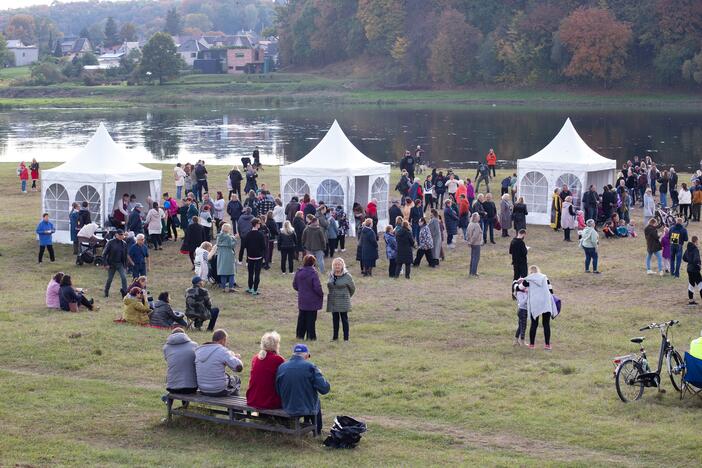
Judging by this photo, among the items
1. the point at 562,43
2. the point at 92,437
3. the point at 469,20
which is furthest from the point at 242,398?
the point at 469,20

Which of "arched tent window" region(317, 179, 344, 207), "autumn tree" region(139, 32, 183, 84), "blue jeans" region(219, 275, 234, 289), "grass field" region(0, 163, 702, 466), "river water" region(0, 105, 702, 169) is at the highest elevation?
"autumn tree" region(139, 32, 183, 84)

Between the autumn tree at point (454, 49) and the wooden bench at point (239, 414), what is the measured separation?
4252 inches

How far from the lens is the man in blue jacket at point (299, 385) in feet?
37.1

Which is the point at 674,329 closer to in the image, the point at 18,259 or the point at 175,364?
the point at 175,364

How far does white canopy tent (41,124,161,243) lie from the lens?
27.4 metres

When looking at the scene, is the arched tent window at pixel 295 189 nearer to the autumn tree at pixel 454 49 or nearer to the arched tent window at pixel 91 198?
the arched tent window at pixel 91 198

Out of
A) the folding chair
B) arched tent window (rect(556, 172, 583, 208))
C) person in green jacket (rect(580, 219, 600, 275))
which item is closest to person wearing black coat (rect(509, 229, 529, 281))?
person in green jacket (rect(580, 219, 600, 275))

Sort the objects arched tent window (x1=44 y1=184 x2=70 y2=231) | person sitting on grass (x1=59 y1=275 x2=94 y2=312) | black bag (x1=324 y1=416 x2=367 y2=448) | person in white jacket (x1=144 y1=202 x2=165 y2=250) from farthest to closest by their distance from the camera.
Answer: arched tent window (x1=44 y1=184 x2=70 y2=231) < person in white jacket (x1=144 y1=202 x2=165 y2=250) < person sitting on grass (x1=59 y1=275 x2=94 y2=312) < black bag (x1=324 y1=416 x2=367 y2=448)

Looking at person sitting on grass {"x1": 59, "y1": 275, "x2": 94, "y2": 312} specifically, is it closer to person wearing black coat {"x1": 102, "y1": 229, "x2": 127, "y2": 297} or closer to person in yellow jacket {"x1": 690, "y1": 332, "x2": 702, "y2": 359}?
person wearing black coat {"x1": 102, "y1": 229, "x2": 127, "y2": 297}

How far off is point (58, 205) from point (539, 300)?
1585 centimetres

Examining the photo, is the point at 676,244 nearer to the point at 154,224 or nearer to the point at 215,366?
the point at 154,224

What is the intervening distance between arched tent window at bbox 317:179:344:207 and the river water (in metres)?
27.7

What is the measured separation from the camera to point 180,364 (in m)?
12.2

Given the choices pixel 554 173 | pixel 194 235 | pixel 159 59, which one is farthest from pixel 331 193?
pixel 159 59
